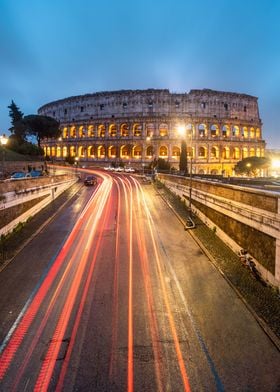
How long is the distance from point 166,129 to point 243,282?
7862 cm

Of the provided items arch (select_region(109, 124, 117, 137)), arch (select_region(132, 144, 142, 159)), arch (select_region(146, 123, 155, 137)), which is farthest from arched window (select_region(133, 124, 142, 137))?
arch (select_region(109, 124, 117, 137))

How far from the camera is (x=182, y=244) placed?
14.6 meters

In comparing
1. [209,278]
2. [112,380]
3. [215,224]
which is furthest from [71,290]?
[215,224]

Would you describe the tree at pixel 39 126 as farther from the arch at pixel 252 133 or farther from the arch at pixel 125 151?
the arch at pixel 252 133

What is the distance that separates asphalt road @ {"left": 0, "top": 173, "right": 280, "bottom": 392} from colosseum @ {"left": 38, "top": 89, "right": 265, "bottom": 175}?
2792 inches

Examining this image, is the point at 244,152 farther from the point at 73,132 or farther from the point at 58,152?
the point at 58,152

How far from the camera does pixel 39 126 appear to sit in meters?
75.0

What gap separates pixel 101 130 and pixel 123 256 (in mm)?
83193

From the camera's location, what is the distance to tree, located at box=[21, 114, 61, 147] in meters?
73.8

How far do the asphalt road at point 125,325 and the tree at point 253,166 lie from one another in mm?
54131

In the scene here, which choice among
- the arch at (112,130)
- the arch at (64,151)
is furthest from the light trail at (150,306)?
the arch at (64,151)

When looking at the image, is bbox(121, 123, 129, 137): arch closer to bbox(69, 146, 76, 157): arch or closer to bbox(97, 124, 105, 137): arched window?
bbox(97, 124, 105, 137): arched window

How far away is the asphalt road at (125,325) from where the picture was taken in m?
5.68

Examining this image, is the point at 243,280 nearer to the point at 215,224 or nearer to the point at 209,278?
the point at 209,278
